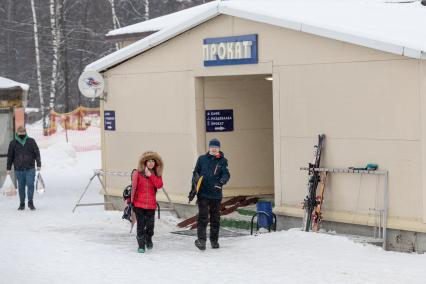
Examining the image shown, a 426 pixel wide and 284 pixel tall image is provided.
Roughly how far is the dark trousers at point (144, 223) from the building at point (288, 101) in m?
2.41

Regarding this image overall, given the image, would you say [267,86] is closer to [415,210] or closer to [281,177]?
[281,177]

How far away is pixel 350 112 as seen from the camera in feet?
44.1

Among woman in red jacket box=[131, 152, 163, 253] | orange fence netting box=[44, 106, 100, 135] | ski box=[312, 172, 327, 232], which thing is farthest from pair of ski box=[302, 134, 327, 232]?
orange fence netting box=[44, 106, 100, 135]

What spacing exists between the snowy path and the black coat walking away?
6.51ft

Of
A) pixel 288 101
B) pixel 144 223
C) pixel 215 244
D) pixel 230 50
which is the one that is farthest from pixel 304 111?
pixel 144 223

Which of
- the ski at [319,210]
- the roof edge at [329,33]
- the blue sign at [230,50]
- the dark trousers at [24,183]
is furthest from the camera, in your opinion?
the dark trousers at [24,183]

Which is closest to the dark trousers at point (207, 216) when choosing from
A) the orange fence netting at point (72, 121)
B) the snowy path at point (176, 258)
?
the snowy path at point (176, 258)

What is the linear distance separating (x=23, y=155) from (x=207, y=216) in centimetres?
595

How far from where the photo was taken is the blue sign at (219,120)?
1633 cm

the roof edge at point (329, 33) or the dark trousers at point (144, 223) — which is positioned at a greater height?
the roof edge at point (329, 33)

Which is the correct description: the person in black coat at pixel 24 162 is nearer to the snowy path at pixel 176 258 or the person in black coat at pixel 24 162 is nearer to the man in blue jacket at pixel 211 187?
the snowy path at pixel 176 258

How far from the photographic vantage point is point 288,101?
567 inches

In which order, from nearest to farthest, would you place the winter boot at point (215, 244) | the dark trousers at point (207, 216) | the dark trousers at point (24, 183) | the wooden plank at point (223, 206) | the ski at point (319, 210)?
the dark trousers at point (207, 216) → the winter boot at point (215, 244) → the ski at point (319, 210) → the wooden plank at point (223, 206) → the dark trousers at point (24, 183)

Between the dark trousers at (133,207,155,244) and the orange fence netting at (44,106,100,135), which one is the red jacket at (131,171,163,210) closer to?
the dark trousers at (133,207,155,244)
